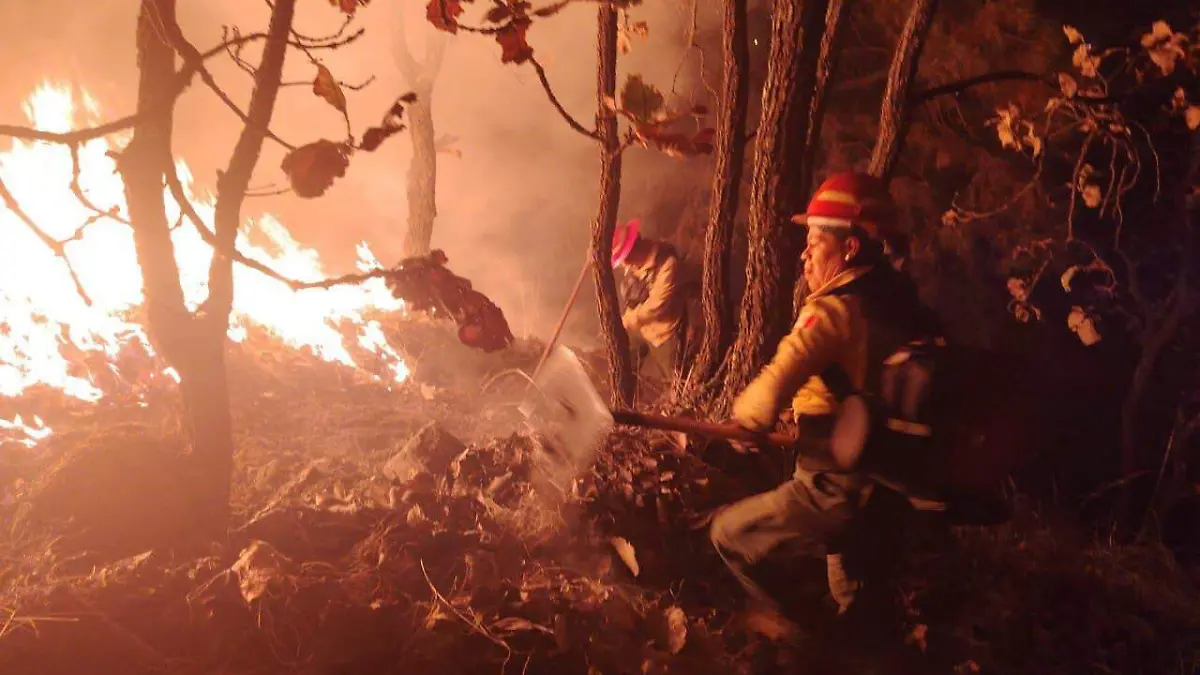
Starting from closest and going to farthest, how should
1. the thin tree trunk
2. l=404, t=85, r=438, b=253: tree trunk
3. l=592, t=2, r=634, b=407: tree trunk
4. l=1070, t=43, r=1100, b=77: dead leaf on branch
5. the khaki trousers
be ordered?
the khaki trousers, the thin tree trunk, l=1070, t=43, r=1100, b=77: dead leaf on branch, l=592, t=2, r=634, b=407: tree trunk, l=404, t=85, r=438, b=253: tree trunk

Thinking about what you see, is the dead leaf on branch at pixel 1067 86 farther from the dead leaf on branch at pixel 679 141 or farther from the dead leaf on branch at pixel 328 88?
the dead leaf on branch at pixel 328 88

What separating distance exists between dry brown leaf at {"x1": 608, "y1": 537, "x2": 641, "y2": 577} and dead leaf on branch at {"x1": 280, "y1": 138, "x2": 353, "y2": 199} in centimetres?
255

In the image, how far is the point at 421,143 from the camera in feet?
31.7

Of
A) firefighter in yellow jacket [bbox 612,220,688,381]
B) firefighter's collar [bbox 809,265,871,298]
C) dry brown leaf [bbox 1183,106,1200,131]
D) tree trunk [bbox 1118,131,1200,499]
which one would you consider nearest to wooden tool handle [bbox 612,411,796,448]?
firefighter's collar [bbox 809,265,871,298]

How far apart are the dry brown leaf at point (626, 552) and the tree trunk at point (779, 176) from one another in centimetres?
125

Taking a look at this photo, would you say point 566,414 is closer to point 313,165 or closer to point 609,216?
point 313,165

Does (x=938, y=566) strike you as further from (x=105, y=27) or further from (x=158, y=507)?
(x=105, y=27)

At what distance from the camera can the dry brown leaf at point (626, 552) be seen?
3.85 meters

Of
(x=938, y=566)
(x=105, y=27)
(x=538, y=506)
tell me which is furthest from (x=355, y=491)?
(x=105, y=27)

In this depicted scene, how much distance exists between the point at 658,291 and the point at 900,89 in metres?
3.08

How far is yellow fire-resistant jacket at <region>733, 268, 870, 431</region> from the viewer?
297 cm

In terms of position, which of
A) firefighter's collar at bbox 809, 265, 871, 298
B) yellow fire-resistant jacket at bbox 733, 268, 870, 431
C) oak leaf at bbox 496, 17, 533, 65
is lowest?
yellow fire-resistant jacket at bbox 733, 268, 870, 431

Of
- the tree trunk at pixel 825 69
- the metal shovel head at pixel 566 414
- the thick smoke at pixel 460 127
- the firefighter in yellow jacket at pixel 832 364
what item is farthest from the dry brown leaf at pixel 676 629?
the thick smoke at pixel 460 127

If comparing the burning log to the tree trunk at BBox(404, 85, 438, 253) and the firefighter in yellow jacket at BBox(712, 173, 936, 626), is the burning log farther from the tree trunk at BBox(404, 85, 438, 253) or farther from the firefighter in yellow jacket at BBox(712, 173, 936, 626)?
the tree trunk at BBox(404, 85, 438, 253)
